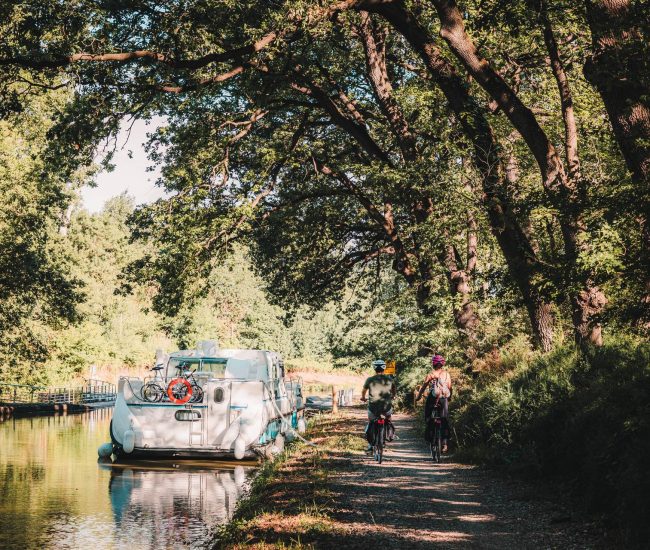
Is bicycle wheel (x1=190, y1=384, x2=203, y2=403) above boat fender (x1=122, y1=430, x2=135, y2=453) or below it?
above

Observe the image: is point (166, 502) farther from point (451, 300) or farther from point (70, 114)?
point (451, 300)

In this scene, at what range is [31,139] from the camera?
37750 millimetres

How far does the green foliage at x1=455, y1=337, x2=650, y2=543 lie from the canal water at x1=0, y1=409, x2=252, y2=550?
15.9ft

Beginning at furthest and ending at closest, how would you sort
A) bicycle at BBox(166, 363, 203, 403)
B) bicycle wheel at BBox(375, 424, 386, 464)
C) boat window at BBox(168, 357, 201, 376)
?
boat window at BBox(168, 357, 201, 376) → bicycle at BBox(166, 363, 203, 403) → bicycle wheel at BBox(375, 424, 386, 464)

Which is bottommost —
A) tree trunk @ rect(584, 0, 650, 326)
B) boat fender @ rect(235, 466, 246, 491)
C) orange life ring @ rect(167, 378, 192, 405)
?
boat fender @ rect(235, 466, 246, 491)

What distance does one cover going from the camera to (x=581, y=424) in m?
10.6

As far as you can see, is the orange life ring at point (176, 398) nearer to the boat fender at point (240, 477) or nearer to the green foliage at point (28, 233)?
the boat fender at point (240, 477)

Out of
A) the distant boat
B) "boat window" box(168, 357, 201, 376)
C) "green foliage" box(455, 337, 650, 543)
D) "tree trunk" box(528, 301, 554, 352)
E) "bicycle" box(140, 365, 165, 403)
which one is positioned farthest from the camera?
"boat window" box(168, 357, 201, 376)

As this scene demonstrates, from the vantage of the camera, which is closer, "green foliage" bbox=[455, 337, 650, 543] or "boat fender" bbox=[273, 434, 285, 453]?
"green foliage" bbox=[455, 337, 650, 543]

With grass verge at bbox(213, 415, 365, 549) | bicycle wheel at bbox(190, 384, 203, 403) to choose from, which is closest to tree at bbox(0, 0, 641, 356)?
grass verge at bbox(213, 415, 365, 549)

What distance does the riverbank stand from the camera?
855 centimetres

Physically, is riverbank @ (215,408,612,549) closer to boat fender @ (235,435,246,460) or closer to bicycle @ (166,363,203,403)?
boat fender @ (235,435,246,460)

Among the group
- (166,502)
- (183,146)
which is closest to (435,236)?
(183,146)

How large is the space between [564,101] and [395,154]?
14730 millimetres
